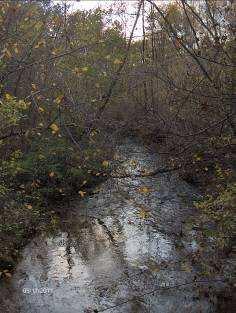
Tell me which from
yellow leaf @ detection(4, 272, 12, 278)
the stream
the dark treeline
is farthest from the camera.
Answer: yellow leaf @ detection(4, 272, 12, 278)

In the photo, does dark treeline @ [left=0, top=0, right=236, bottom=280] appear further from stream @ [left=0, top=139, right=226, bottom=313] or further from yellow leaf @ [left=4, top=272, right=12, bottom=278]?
stream @ [left=0, top=139, right=226, bottom=313]

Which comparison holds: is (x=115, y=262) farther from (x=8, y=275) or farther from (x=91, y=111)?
(x=91, y=111)

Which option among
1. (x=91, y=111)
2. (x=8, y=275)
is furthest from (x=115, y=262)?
(x=91, y=111)

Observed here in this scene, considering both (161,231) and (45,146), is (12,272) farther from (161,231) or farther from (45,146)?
(45,146)

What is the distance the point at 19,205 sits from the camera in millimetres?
8797

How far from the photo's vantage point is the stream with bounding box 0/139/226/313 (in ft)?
21.3

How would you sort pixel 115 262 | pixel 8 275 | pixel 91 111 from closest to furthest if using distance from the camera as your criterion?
1. pixel 8 275
2. pixel 115 262
3. pixel 91 111

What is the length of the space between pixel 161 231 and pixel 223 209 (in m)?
2.91

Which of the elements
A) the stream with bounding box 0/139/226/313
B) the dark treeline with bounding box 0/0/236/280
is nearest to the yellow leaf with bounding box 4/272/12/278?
the stream with bounding box 0/139/226/313

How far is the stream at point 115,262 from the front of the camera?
21.3 feet

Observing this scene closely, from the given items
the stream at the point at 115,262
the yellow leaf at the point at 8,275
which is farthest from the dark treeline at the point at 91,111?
the stream at the point at 115,262

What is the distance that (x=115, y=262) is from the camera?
25.6ft

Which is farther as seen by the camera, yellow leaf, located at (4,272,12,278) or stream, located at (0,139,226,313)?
yellow leaf, located at (4,272,12,278)

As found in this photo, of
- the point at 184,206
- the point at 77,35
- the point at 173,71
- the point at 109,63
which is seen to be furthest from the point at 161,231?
the point at 109,63
